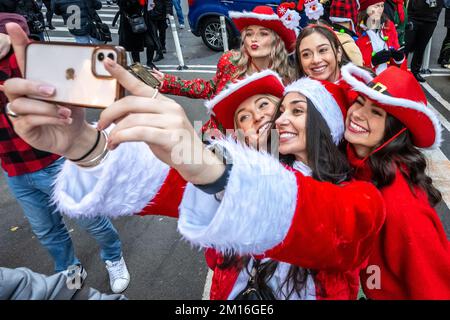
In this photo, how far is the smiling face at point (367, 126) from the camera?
5.18ft

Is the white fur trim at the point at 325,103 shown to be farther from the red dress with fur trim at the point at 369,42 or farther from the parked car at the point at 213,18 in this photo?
the parked car at the point at 213,18

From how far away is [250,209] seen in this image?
0.83 meters

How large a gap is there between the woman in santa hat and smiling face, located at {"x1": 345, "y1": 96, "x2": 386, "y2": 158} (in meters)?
1.18

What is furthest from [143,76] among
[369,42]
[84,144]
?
[369,42]

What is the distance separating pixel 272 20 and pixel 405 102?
159 centimetres

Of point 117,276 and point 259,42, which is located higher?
point 259,42

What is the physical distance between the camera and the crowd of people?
83 cm

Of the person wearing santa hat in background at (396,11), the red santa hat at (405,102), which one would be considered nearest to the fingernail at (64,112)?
the red santa hat at (405,102)

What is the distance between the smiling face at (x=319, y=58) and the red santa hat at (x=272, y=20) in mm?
191

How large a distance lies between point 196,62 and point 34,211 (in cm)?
566

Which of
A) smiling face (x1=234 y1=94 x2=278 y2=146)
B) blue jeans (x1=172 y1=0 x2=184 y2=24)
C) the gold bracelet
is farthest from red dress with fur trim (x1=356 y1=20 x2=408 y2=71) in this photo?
blue jeans (x1=172 y1=0 x2=184 y2=24)

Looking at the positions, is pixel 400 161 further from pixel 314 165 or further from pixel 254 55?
pixel 254 55

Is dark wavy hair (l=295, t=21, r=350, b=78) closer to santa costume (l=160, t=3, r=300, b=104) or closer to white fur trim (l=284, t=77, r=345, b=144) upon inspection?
santa costume (l=160, t=3, r=300, b=104)

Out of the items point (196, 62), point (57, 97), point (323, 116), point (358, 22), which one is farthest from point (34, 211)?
point (196, 62)
